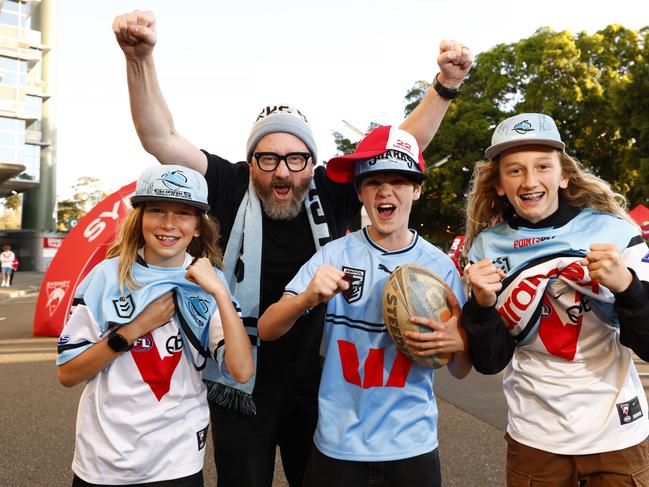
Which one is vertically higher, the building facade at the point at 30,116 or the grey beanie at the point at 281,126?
the building facade at the point at 30,116

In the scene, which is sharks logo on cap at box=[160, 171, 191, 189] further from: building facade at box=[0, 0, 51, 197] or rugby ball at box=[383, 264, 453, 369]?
building facade at box=[0, 0, 51, 197]

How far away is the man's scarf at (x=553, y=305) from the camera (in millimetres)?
2482

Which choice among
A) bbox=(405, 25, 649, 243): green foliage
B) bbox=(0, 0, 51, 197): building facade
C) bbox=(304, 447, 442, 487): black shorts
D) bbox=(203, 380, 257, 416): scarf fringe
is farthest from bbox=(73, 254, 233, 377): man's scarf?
bbox=(0, 0, 51, 197): building facade

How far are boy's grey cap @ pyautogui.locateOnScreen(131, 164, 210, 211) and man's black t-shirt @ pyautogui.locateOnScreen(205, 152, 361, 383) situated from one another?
1.46 feet

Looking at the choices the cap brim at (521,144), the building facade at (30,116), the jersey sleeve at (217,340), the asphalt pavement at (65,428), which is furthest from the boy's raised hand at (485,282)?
the building facade at (30,116)

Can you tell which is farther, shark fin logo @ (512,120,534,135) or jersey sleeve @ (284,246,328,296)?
shark fin logo @ (512,120,534,135)

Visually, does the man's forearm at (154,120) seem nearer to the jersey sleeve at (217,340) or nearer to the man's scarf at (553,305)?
the jersey sleeve at (217,340)

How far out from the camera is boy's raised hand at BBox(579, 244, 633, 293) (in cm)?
217

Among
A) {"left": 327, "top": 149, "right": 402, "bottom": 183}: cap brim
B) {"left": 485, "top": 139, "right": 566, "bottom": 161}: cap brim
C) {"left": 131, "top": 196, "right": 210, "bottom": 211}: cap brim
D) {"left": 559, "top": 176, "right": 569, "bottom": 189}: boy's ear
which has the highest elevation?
{"left": 485, "top": 139, "right": 566, "bottom": 161}: cap brim

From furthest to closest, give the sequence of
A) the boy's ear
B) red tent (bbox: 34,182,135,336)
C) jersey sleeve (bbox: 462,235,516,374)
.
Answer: red tent (bbox: 34,182,135,336), the boy's ear, jersey sleeve (bbox: 462,235,516,374)

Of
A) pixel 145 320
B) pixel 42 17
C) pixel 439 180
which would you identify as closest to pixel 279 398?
pixel 145 320

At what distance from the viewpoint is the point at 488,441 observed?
16.7 ft

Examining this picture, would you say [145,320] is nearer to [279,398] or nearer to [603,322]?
[279,398]

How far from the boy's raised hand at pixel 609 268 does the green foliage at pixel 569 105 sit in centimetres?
1627
